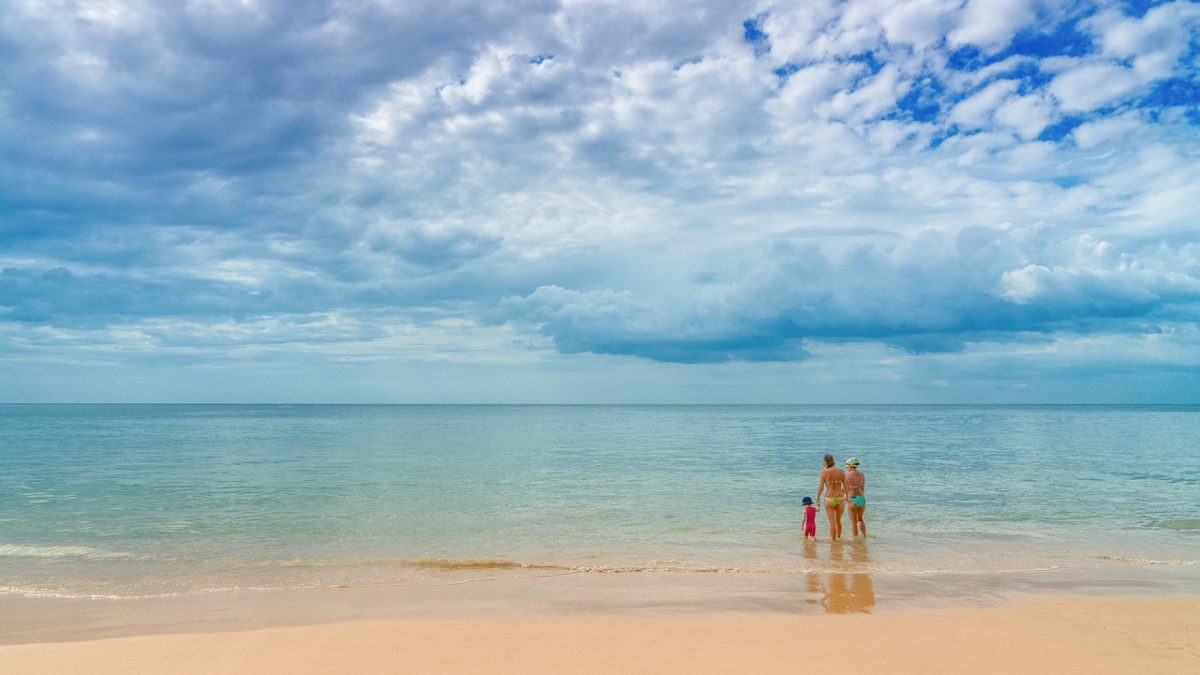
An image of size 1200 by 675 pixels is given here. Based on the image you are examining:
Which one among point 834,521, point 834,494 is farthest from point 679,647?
point 834,494

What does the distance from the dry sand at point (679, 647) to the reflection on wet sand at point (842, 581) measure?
0.71 metres

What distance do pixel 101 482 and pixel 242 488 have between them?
22.9 feet

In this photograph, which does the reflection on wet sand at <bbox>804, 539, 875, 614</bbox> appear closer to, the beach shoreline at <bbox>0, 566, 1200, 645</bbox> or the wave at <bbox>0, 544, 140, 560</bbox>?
the beach shoreline at <bbox>0, 566, 1200, 645</bbox>

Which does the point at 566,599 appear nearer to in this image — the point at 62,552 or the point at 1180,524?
the point at 62,552

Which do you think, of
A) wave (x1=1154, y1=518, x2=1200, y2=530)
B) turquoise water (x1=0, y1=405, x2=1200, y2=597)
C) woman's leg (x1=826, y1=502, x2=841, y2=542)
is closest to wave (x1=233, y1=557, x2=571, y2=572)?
turquoise water (x1=0, y1=405, x2=1200, y2=597)

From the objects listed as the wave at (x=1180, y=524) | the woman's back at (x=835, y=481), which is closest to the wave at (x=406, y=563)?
the woman's back at (x=835, y=481)

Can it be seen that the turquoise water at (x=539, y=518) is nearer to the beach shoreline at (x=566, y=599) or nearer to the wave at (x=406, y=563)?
the wave at (x=406, y=563)

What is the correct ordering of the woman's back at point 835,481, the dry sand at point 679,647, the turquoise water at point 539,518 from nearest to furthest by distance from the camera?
the dry sand at point 679,647
the turquoise water at point 539,518
the woman's back at point 835,481

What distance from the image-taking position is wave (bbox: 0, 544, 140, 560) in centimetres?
1509

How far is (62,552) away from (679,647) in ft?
47.4

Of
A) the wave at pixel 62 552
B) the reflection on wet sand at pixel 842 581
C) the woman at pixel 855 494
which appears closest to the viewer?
the reflection on wet sand at pixel 842 581

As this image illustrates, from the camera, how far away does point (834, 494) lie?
16891 mm

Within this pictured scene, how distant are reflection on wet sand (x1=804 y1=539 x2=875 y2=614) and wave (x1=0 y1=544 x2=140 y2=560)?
547 inches

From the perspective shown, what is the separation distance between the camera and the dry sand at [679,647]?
Result: 805 centimetres
